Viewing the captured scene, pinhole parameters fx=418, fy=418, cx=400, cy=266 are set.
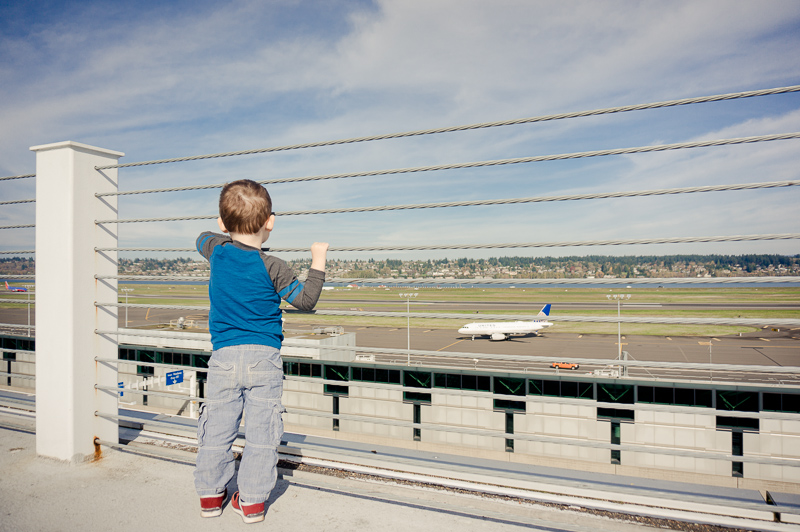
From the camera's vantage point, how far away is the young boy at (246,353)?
6.47 ft

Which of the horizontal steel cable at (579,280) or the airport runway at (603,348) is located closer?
the horizontal steel cable at (579,280)

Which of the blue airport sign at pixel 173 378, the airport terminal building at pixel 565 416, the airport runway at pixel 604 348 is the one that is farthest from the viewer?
the airport runway at pixel 604 348

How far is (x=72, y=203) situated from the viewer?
276 centimetres

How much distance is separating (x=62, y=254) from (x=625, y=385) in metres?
18.6

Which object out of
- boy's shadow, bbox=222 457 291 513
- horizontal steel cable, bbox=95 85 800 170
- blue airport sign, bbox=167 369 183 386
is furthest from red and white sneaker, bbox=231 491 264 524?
blue airport sign, bbox=167 369 183 386

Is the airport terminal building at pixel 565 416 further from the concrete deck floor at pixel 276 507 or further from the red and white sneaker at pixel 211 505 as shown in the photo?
the red and white sneaker at pixel 211 505

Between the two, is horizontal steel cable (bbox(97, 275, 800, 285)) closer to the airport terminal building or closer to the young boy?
the young boy

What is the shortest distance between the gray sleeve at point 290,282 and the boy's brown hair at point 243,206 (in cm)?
18

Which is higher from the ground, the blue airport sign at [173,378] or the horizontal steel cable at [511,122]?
the horizontal steel cable at [511,122]

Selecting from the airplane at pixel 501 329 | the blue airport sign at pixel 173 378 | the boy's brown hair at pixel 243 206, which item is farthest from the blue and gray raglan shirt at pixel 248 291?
the airplane at pixel 501 329

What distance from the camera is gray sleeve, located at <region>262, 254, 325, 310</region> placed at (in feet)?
6.51

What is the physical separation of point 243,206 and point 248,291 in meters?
0.42

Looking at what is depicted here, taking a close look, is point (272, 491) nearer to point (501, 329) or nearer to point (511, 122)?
point (511, 122)

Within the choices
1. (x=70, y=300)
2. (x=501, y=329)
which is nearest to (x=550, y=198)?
(x=70, y=300)
